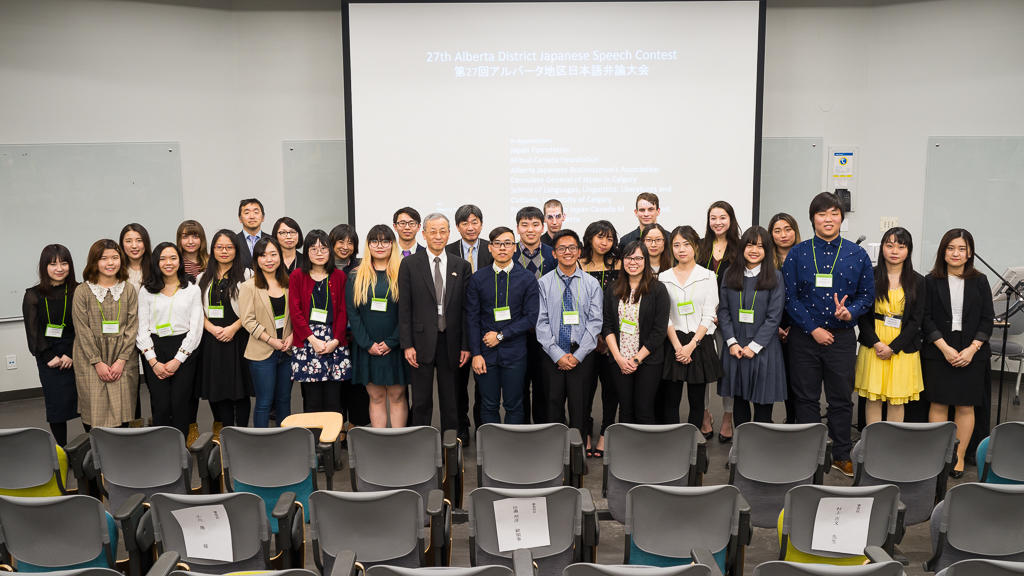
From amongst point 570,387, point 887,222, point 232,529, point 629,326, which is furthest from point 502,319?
point 887,222

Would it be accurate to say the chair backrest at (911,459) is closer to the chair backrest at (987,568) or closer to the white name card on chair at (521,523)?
the chair backrest at (987,568)

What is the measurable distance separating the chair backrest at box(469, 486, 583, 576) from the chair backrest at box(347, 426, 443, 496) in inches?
27.9

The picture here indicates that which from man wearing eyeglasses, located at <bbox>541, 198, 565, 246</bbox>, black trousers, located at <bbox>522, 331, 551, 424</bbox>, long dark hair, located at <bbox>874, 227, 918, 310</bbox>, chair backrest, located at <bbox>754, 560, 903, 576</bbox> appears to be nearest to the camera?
chair backrest, located at <bbox>754, 560, 903, 576</bbox>

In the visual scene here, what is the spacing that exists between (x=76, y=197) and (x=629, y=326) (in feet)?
18.3

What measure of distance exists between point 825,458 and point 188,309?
390 centimetres

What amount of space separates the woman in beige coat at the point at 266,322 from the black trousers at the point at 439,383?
34.4 inches

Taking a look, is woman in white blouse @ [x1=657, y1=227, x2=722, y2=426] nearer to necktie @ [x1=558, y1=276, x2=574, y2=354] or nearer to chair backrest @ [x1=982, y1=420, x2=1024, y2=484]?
necktie @ [x1=558, y1=276, x2=574, y2=354]

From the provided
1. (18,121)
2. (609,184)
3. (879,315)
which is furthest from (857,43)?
(18,121)

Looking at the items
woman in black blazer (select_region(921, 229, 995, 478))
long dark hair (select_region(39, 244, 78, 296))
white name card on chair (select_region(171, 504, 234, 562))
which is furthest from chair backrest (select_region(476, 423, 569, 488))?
long dark hair (select_region(39, 244, 78, 296))

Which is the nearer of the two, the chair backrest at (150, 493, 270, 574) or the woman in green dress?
the chair backrest at (150, 493, 270, 574)

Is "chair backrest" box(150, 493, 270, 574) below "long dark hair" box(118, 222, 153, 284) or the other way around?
below

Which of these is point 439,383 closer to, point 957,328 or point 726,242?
point 726,242

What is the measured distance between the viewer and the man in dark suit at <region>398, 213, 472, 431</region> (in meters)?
4.72

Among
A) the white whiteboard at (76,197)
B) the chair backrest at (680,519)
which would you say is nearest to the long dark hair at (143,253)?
the white whiteboard at (76,197)
